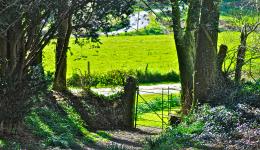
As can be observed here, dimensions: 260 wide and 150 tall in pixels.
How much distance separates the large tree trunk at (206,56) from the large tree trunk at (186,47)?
1.44 meters

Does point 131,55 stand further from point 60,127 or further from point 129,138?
point 60,127

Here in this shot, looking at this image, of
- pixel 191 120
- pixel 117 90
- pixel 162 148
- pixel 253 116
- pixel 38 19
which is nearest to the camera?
pixel 162 148

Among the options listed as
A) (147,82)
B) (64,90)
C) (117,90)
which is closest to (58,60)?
(64,90)

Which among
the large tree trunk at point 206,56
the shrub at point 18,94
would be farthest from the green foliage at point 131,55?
the shrub at point 18,94

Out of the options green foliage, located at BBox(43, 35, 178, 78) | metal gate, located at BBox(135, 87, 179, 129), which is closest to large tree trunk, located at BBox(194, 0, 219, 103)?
metal gate, located at BBox(135, 87, 179, 129)

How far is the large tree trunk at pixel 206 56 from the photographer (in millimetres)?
18469

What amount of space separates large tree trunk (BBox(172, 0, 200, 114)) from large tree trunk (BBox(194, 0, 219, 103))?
144 centimetres

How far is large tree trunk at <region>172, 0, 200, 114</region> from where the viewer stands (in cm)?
2047

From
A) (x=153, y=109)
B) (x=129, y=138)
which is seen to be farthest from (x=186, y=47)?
(x=153, y=109)

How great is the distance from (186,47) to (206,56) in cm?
431

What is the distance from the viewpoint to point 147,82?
43.8 metres

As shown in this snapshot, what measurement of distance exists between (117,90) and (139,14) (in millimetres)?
3311

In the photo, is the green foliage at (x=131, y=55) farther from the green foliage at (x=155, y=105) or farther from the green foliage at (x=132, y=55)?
the green foliage at (x=155, y=105)

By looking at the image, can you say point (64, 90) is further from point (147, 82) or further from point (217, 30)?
point (147, 82)
